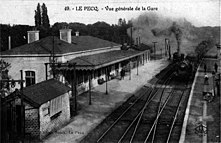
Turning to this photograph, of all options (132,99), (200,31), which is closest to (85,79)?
(132,99)

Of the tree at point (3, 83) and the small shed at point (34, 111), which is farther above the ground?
the tree at point (3, 83)

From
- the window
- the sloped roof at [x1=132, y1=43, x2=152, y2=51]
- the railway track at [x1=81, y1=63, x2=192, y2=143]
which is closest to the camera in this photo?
the railway track at [x1=81, y1=63, x2=192, y2=143]

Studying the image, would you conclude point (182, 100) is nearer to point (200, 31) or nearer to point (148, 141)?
point (148, 141)

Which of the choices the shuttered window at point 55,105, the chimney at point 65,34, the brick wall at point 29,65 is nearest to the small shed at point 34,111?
the shuttered window at point 55,105

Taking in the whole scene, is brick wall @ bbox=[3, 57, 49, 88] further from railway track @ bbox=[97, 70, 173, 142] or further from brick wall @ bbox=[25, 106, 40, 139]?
brick wall @ bbox=[25, 106, 40, 139]

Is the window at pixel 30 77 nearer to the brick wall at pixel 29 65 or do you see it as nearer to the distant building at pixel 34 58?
the distant building at pixel 34 58

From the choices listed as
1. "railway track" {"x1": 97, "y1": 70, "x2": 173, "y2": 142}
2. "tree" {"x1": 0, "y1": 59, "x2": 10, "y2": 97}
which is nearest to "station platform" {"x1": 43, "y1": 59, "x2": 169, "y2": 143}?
"railway track" {"x1": 97, "y1": 70, "x2": 173, "y2": 142}

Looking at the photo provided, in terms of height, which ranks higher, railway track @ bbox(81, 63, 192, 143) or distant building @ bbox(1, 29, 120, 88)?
distant building @ bbox(1, 29, 120, 88)
